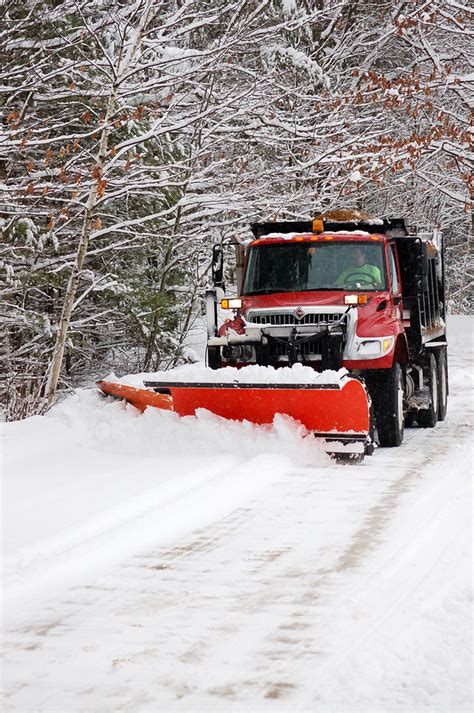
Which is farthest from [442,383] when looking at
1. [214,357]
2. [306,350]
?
[214,357]

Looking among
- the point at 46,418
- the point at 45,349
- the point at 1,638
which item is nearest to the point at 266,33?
the point at 45,349

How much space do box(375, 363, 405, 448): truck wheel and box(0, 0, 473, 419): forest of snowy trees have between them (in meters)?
2.21

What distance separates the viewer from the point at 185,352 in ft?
54.0

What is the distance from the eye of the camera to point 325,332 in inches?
356

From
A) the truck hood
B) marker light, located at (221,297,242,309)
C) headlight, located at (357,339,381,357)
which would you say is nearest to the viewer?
headlight, located at (357,339,381,357)

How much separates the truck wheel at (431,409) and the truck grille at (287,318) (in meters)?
2.24

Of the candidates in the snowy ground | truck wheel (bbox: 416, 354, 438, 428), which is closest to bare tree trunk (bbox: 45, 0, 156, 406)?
the snowy ground

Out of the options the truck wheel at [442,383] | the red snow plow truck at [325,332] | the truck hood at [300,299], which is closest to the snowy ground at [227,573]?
the red snow plow truck at [325,332]

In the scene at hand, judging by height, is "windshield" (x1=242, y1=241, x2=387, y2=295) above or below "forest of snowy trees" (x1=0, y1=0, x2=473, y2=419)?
below

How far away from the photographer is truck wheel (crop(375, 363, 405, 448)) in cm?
929

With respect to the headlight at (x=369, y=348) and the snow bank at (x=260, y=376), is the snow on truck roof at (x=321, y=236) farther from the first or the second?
the snow bank at (x=260, y=376)

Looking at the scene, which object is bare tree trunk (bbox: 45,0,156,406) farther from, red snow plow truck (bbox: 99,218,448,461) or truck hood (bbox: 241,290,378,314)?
truck hood (bbox: 241,290,378,314)

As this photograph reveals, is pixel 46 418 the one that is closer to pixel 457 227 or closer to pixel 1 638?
pixel 1 638

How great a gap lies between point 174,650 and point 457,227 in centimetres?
3248
